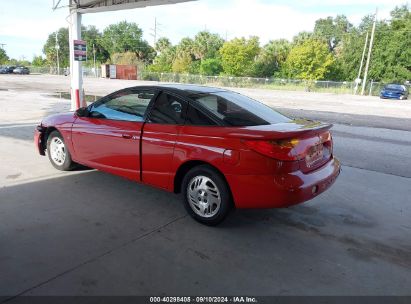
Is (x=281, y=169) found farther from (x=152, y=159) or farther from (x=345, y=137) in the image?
(x=345, y=137)

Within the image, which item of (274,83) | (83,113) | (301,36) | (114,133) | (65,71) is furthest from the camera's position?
(65,71)

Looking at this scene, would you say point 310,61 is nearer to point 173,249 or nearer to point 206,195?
point 206,195

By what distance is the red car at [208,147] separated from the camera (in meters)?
3.53

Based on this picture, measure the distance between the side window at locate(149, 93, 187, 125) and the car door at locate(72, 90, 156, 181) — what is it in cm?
16

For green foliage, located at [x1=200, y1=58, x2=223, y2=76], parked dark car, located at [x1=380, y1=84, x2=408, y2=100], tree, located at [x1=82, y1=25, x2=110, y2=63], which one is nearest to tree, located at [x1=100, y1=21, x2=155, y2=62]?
tree, located at [x1=82, y1=25, x2=110, y2=63]

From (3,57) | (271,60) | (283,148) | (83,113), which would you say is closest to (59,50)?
(3,57)

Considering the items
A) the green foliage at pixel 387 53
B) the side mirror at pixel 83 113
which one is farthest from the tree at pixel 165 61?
the side mirror at pixel 83 113

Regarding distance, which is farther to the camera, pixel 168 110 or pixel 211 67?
pixel 211 67

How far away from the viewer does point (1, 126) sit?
30.8ft

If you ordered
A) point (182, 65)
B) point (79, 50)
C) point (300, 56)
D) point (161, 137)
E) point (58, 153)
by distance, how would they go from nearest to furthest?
point (161, 137)
point (58, 153)
point (79, 50)
point (300, 56)
point (182, 65)

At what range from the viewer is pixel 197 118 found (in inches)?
156

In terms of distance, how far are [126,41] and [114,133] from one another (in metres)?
92.2

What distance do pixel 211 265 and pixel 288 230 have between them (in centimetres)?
116

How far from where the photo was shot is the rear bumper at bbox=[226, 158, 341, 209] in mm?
3492
